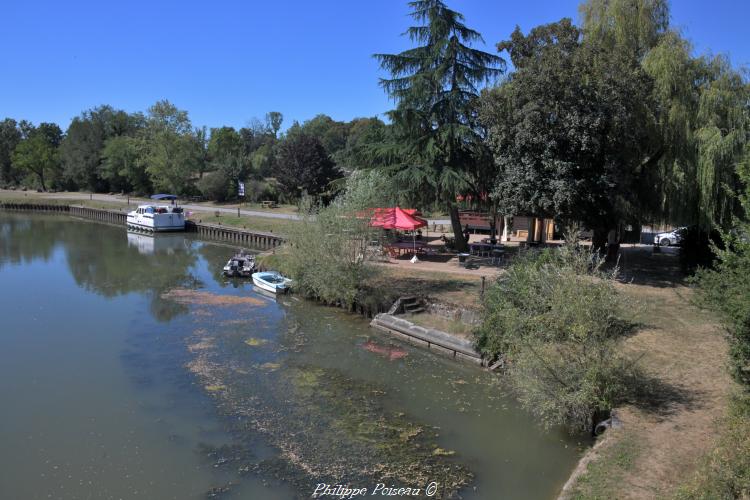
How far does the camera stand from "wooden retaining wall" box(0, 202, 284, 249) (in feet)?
140

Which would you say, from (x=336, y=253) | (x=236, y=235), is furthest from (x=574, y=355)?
(x=236, y=235)

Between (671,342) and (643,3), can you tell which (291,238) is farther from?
(643,3)

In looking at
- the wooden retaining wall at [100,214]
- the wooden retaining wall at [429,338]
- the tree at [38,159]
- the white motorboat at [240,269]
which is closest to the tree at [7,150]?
the tree at [38,159]

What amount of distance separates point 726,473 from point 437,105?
22.2 meters

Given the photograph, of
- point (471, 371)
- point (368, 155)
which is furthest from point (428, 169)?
point (471, 371)

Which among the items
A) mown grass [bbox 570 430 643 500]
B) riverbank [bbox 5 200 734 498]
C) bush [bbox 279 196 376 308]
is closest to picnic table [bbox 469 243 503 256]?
riverbank [bbox 5 200 734 498]

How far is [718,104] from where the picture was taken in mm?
19734

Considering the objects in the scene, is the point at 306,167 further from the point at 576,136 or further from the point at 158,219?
the point at 576,136

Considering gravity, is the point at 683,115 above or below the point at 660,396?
above

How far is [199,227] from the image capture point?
50.1 m

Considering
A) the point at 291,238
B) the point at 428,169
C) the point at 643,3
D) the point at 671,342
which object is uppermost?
the point at 643,3

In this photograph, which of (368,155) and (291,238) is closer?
(291,238)

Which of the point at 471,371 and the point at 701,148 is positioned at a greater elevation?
the point at 701,148

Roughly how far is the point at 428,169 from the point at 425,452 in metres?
16.5
